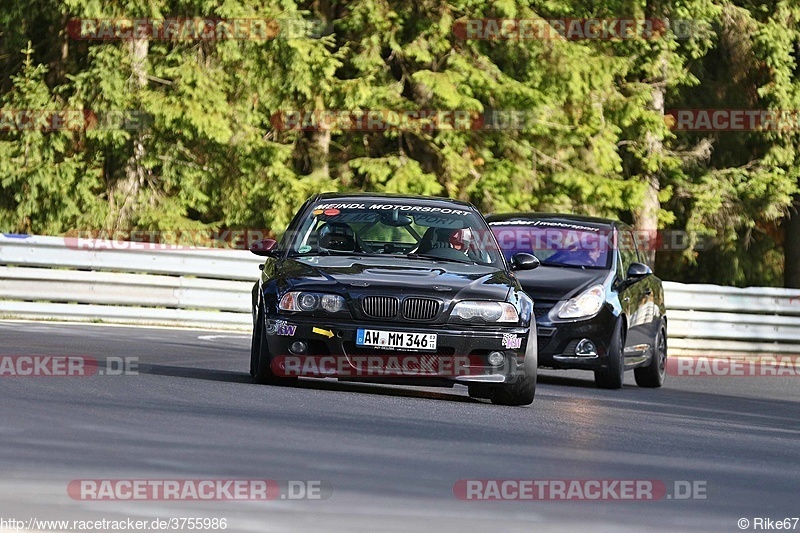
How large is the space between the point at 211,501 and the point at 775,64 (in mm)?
31603

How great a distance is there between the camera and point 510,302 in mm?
12172

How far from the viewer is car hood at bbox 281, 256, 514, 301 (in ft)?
39.5

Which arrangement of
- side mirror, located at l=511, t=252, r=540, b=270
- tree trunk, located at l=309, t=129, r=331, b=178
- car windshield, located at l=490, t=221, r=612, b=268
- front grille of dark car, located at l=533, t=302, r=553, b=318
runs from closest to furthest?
side mirror, located at l=511, t=252, r=540, b=270
front grille of dark car, located at l=533, t=302, r=553, b=318
car windshield, located at l=490, t=221, r=612, b=268
tree trunk, located at l=309, t=129, r=331, b=178

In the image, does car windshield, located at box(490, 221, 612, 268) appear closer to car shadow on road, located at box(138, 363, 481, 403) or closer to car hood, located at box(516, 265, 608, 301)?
car hood, located at box(516, 265, 608, 301)

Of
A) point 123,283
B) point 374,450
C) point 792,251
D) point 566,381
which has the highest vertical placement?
point 374,450

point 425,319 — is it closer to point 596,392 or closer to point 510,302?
point 510,302

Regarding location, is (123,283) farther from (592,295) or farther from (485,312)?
(485,312)

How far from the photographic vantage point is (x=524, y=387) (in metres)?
12.4

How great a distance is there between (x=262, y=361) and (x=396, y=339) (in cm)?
109

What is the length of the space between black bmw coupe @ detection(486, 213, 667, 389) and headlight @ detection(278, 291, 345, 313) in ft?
12.5

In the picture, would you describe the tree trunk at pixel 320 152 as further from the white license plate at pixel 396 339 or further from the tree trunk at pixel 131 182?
the white license plate at pixel 396 339

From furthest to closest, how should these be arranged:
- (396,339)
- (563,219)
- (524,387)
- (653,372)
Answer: (563,219), (653,372), (524,387), (396,339)

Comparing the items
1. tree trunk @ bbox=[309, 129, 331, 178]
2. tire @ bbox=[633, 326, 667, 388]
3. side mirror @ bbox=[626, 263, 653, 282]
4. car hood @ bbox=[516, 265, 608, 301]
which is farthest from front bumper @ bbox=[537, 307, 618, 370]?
tree trunk @ bbox=[309, 129, 331, 178]

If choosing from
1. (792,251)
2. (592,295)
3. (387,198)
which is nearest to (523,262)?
(387,198)
